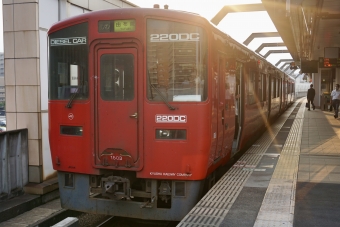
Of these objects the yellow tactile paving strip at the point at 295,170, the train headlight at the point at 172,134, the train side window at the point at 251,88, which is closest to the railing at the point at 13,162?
the train headlight at the point at 172,134

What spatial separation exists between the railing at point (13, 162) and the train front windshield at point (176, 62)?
3140 millimetres

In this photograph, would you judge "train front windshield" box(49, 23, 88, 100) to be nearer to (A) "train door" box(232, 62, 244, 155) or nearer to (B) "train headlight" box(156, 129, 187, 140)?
(B) "train headlight" box(156, 129, 187, 140)

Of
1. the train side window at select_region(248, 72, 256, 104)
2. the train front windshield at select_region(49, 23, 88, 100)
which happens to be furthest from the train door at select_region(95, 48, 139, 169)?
the train side window at select_region(248, 72, 256, 104)

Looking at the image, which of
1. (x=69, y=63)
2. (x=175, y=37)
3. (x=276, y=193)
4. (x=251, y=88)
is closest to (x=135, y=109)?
(x=175, y=37)

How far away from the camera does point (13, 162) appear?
7277mm

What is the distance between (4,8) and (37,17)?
2.67 feet

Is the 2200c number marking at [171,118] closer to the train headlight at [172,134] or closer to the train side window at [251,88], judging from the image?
the train headlight at [172,134]

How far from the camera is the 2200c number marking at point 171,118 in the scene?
5.13 meters

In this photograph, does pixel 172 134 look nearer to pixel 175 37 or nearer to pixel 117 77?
pixel 117 77

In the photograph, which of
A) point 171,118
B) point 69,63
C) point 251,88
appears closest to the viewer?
point 171,118

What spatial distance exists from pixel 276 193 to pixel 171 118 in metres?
1.77

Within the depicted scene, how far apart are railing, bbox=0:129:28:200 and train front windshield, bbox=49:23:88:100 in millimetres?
1870

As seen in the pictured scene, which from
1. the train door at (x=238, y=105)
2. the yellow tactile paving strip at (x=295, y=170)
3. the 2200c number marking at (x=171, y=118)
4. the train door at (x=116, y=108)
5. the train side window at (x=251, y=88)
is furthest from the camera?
the train side window at (x=251, y=88)

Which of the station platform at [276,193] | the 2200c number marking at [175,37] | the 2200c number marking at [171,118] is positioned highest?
the 2200c number marking at [175,37]
